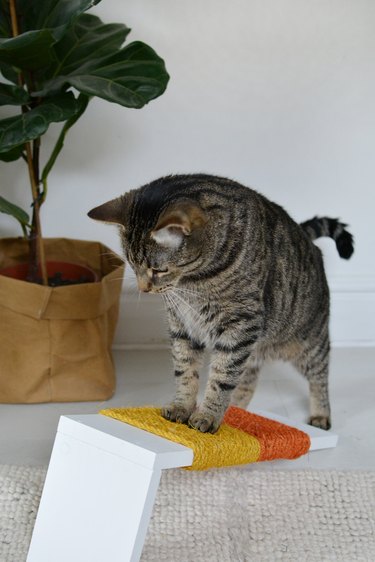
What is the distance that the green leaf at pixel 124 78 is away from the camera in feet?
5.19

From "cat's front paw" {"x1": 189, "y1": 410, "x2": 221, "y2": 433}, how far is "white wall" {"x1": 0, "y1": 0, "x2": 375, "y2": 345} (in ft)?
2.85

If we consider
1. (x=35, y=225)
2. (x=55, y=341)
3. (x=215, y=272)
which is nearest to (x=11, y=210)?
(x=35, y=225)

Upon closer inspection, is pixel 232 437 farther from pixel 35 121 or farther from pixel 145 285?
pixel 35 121

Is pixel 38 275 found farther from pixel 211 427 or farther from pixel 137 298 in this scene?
pixel 211 427

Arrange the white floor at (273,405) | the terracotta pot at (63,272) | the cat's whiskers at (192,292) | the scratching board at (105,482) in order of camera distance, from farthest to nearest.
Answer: the terracotta pot at (63,272) → the white floor at (273,405) → the cat's whiskers at (192,292) → the scratching board at (105,482)

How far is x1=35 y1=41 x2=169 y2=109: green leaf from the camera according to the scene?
158cm

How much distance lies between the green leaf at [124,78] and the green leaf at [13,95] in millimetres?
41

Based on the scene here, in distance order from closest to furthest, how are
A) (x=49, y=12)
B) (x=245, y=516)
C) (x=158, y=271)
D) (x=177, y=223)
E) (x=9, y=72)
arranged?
(x=177, y=223) → (x=158, y=271) → (x=245, y=516) → (x=49, y=12) → (x=9, y=72)

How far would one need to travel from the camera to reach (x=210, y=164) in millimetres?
2209

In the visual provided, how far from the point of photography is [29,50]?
5.19ft

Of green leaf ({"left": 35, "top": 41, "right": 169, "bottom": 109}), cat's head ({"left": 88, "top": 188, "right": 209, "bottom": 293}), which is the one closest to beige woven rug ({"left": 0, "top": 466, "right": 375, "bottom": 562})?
cat's head ({"left": 88, "top": 188, "right": 209, "bottom": 293})

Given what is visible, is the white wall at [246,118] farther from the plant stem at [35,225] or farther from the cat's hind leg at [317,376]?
the cat's hind leg at [317,376]

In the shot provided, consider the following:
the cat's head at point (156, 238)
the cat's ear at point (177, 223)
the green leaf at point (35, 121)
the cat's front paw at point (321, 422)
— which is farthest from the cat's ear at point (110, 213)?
the cat's front paw at point (321, 422)

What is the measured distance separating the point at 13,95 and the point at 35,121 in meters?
0.18
